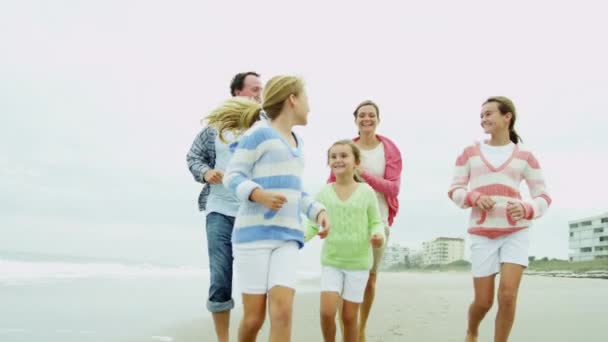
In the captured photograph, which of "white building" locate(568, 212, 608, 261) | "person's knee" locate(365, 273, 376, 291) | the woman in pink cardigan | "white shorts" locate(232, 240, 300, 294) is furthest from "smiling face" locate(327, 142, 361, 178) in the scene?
"white building" locate(568, 212, 608, 261)

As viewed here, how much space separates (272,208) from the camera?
3168 millimetres

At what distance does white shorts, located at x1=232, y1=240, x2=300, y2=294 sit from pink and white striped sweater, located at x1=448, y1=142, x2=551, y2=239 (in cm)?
202

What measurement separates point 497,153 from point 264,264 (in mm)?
2529

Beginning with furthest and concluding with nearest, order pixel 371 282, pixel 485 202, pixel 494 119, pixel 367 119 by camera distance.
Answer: pixel 367 119, pixel 371 282, pixel 494 119, pixel 485 202

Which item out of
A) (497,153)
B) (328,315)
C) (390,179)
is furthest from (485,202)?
(328,315)

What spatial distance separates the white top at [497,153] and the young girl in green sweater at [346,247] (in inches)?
42.1

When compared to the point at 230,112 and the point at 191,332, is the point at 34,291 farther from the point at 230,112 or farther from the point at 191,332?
the point at 230,112

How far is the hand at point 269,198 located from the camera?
315cm

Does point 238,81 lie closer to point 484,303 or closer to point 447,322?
point 484,303

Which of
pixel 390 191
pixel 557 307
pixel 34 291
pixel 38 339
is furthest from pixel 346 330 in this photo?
pixel 34 291

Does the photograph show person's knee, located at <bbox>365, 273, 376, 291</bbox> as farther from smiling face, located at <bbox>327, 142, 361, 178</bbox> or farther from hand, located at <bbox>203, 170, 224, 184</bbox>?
hand, located at <bbox>203, 170, 224, 184</bbox>

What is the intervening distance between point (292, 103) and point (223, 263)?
1294 millimetres

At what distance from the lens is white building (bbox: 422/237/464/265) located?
370ft

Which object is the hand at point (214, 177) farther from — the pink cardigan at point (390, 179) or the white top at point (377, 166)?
the white top at point (377, 166)
